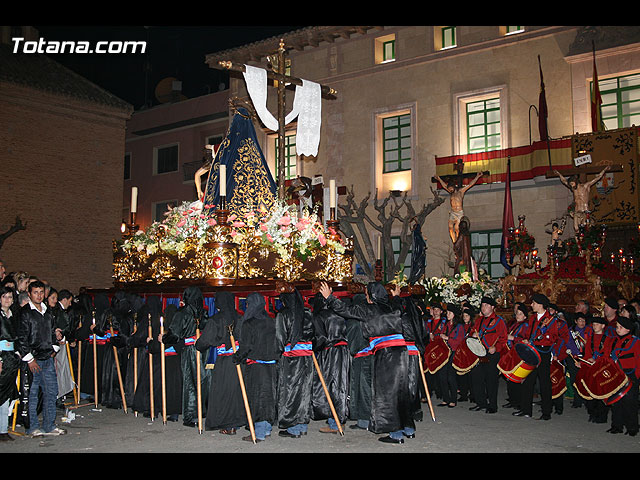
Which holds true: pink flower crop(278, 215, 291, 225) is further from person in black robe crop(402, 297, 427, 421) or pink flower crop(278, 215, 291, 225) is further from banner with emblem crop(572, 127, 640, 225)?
banner with emblem crop(572, 127, 640, 225)

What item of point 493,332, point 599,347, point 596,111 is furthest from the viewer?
point 596,111

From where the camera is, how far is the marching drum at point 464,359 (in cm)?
1038

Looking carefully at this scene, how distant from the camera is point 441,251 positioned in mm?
21219

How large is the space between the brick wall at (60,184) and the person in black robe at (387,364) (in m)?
18.8

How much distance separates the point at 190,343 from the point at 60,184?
61.0 ft

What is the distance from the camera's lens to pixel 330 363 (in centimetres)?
867

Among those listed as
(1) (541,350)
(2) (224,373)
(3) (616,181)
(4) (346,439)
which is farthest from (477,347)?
(3) (616,181)

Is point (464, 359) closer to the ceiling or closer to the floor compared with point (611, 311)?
closer to the floor

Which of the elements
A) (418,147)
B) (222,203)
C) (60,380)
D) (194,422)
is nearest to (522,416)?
(194,422)

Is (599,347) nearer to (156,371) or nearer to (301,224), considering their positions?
(301,224)

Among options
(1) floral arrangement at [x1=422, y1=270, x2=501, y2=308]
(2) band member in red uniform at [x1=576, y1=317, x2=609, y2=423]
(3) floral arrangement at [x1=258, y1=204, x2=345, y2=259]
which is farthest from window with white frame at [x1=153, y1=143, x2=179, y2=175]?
(2) band member in red uniform at [x1=576, y1=317, x2=609, y2=423]

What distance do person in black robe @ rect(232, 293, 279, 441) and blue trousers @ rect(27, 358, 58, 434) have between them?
2502 millimetres

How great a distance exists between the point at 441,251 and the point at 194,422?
14008 mm

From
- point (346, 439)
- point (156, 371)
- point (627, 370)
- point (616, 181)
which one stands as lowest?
point (346, 439)
